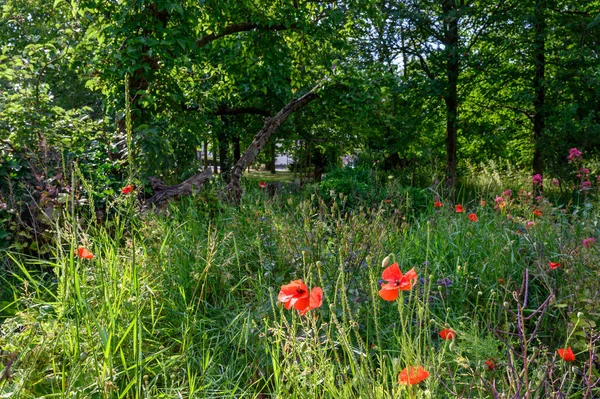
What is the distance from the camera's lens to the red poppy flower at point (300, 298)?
1.28 metres

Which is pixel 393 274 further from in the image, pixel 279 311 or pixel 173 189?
pixel 173 189

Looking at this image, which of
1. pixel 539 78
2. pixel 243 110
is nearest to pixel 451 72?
pixel 539 78

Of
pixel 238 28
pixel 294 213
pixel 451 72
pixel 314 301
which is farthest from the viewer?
pixel 451 72

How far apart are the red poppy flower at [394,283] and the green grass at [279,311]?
0.56ft

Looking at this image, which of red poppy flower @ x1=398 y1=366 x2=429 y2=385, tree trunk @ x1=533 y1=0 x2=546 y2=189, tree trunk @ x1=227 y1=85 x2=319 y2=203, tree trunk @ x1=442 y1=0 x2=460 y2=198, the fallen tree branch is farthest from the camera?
tree trunk @ x1=442 y1=0 x2=460 y2=198

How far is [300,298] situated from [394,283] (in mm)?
262

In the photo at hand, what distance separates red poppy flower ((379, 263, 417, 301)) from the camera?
125cm

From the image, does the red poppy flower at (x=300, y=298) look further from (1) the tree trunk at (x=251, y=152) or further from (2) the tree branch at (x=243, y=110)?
(2) the tree branch at (x=243, y=110)

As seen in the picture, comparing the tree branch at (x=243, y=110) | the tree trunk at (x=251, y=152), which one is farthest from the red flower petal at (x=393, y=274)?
the tree branch at (x=243, y=110)

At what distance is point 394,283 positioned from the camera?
4.32 ft

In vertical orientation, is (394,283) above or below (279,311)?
above

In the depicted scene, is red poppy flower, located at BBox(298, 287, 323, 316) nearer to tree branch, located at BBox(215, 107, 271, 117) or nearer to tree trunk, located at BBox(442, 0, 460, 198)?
tree trunk, located at BBox(442, 0, 460, 198)

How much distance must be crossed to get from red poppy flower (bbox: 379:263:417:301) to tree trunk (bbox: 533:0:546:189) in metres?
8.89

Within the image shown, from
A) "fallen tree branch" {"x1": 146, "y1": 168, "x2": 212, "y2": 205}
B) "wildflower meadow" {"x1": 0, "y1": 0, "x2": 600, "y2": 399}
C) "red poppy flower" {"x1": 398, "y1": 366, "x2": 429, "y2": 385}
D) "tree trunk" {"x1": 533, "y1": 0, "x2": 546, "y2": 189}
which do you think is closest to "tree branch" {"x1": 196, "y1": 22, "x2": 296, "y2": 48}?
"wildflower meadow" {"x1": 0, "y1": 0, "x2": 600, "y2": 399}
